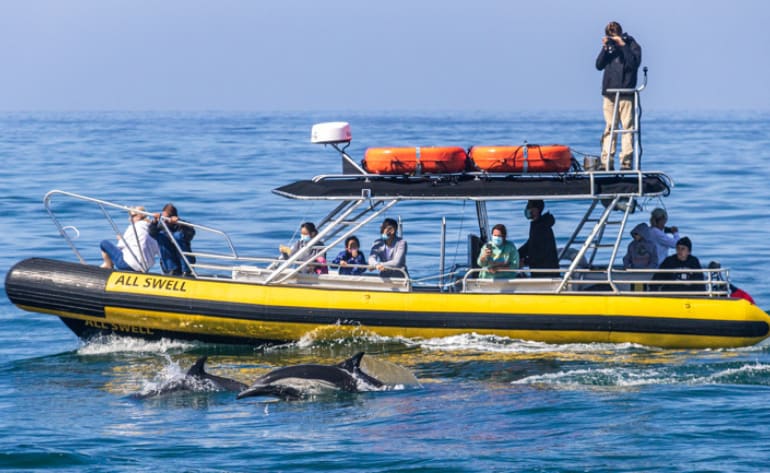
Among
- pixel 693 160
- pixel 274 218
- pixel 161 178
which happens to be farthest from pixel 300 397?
pixel 693 160

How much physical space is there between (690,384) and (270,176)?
29213mm

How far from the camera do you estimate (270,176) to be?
41.8 m

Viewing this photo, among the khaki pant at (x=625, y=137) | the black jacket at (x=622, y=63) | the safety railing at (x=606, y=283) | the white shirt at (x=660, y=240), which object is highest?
the black jacket at (x=622, y=63)

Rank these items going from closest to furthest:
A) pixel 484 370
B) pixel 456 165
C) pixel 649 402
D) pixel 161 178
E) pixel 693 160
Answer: pixel 649 402
pixel 484 370
pixel 456 165
pixel 161 178
pixel 693 160

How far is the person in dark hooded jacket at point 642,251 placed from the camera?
16.1 metres

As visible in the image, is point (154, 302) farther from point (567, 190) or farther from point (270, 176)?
point (270, 176)

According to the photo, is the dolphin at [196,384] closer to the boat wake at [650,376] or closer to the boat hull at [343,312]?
the boat hull at [343,312]

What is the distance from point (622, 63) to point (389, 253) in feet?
12.9

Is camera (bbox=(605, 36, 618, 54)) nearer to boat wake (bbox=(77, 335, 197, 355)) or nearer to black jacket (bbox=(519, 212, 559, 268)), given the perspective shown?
black jacket (bbox=(519, 212, 559, 268))

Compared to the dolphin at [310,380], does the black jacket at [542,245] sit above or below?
above

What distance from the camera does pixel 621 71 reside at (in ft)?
51.8

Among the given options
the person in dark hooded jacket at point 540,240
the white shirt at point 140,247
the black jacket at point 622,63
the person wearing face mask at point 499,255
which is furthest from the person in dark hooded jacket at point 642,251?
the white shirt at point 140,247

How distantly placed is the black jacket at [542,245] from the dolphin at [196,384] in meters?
4.60

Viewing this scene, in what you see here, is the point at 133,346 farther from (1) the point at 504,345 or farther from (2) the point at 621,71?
(2) the point at 621,71
